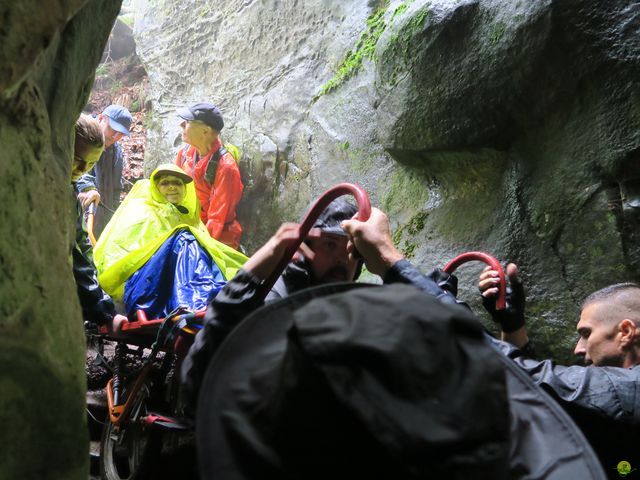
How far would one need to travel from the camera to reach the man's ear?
7.45 ft

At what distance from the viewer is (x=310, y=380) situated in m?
0.79

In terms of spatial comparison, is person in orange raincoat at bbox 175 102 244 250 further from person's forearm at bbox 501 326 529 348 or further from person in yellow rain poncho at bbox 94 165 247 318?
person's forearm at bbox 501 326 529 348

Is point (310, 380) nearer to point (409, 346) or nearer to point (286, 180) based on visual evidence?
point (409, 346)

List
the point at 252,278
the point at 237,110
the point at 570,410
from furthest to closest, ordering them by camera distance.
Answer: the point at 237,110
the point at 570,410
the point at 252,278

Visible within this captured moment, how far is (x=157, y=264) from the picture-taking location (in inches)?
165

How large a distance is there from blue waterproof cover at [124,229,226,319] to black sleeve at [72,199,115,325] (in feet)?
1.40

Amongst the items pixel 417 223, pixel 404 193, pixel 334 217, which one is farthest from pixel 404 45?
pixel 334 217

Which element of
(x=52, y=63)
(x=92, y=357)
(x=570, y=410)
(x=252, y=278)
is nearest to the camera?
(x=252, y=278)

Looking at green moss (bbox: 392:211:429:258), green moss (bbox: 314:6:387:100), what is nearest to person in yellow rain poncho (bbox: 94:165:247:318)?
green moss (bbox: 392:211:429:258)

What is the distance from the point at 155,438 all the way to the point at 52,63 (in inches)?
112

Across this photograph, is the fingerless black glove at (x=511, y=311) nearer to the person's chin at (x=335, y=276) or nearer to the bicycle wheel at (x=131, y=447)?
the person's chin at (x=335, y=276)

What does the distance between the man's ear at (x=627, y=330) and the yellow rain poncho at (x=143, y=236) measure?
2.88 metres

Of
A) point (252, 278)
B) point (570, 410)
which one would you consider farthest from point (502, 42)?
point (252, 278)

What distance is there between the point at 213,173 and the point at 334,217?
495 centimetres
